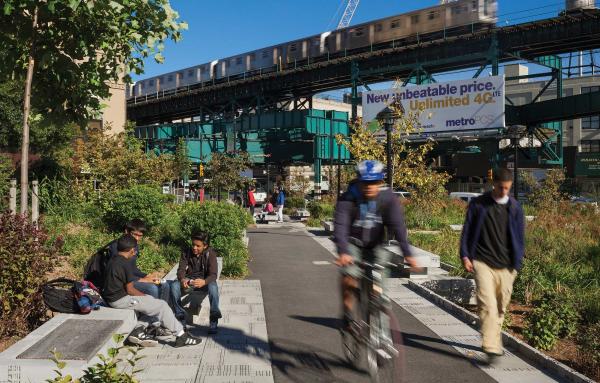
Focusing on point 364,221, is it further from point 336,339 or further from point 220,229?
point 220,229

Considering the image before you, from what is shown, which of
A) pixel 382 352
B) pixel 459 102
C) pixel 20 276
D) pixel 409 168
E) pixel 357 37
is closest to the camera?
pixel 382 352

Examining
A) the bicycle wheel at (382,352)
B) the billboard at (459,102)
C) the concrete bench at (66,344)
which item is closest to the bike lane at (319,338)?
the bicycle wheel at (382,352)

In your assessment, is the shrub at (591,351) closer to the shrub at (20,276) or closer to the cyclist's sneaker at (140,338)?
the cyclist's sneaker at (140,338)

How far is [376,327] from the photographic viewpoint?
4.62 metres

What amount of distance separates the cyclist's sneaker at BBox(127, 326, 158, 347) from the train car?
39891 mm

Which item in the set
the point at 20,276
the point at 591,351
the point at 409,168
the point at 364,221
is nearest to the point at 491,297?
the point at 591,351

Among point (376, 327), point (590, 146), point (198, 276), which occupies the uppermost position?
point (590, 146)

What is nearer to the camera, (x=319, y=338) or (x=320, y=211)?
(x=319, y=338)

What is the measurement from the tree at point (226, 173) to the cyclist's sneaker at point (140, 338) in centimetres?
2436

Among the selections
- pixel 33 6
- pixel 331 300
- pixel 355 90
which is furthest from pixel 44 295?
pixel 355 90

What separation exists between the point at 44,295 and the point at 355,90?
45.2m

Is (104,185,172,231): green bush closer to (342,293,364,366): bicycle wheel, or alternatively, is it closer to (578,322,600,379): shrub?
(342,293,364,366): bicycle wheel

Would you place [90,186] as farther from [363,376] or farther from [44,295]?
[363,376]

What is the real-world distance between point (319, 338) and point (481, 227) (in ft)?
7.23
